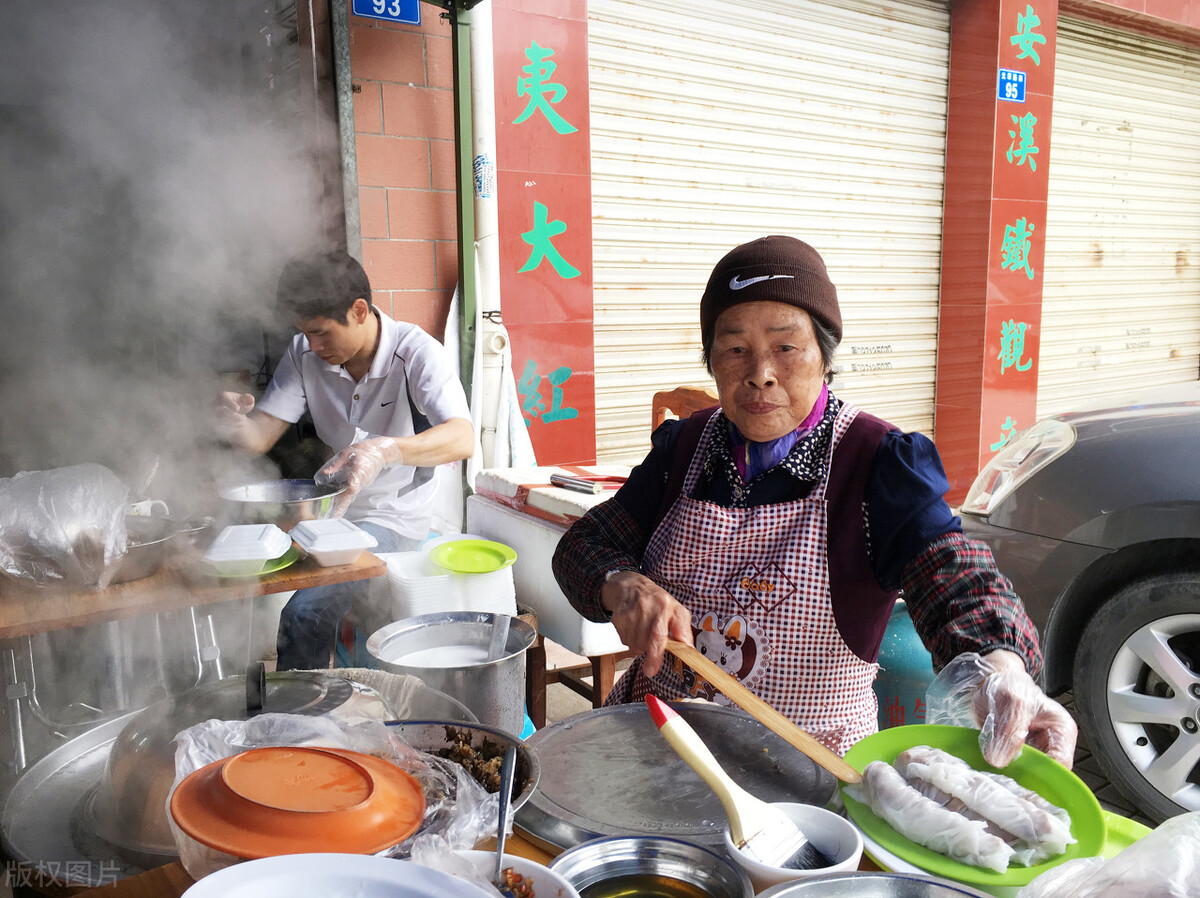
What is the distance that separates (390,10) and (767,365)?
308cm

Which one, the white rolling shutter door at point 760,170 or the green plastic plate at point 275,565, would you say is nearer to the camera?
the green plastic plate at point 275,565

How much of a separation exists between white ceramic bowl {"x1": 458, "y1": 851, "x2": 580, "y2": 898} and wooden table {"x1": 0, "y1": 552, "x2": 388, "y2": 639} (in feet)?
4.95

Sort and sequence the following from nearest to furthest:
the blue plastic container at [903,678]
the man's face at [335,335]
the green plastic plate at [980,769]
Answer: the green plastic plate at [980,769], the blue plastic container at [903,678], the man's face at [335,335]

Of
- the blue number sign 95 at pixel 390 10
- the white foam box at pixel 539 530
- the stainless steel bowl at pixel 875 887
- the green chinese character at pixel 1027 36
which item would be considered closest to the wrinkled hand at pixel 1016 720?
the stainless steel bowl at pixel 875 887

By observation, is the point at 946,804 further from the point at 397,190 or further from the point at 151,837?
the point at 397,190

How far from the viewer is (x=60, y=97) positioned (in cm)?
488

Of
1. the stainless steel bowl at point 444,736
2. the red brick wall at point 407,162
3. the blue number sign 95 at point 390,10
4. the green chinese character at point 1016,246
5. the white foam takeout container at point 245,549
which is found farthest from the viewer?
the green chinese character at point 1016,246

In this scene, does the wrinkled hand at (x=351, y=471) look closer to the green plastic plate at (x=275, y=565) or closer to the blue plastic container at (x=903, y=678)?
the green plastic plate at (x=275, y=565)

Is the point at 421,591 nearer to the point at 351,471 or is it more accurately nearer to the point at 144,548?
the point at 351,471

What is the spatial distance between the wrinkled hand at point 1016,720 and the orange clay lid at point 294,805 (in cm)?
82

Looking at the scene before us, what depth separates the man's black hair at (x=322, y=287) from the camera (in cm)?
343

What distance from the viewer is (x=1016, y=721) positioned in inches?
48.7

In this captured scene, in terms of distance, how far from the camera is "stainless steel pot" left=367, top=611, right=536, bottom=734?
6.47 feet

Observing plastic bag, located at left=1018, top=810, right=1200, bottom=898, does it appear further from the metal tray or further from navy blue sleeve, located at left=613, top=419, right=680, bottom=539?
navy blue sleeve, located at left=613, top=419, right=680, bottom=539
